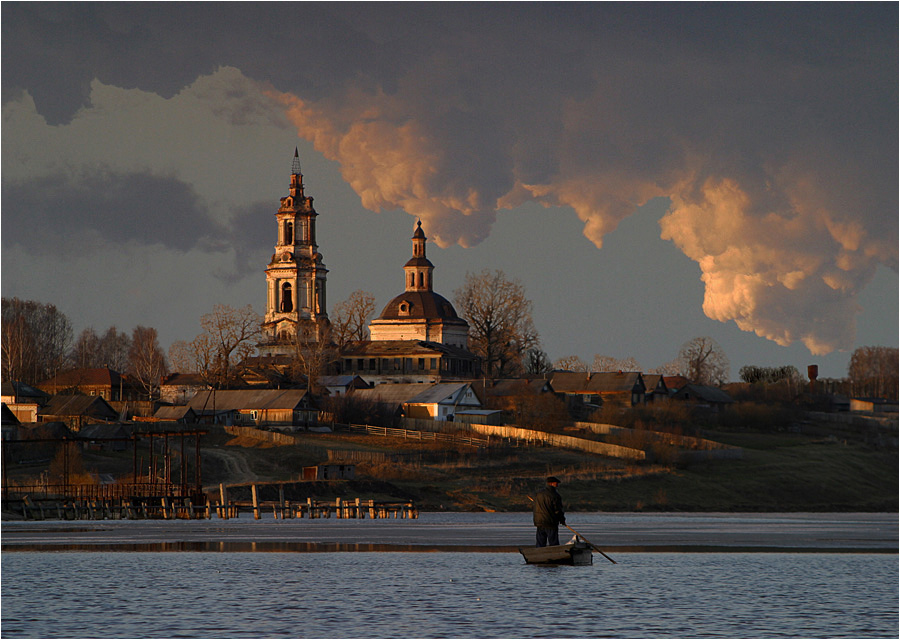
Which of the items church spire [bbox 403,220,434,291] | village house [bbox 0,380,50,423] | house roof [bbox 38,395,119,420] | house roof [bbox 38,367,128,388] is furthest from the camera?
church spire [bbox 403,220,434,291]

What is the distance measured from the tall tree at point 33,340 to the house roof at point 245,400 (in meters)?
28.2

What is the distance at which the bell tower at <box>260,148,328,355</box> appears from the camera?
150750 mm

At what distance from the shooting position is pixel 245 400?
4321 inches

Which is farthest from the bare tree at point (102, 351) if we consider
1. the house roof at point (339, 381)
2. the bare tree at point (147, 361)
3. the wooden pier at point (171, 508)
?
the wooden pier at point (171, 508)

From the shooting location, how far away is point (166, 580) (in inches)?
1100

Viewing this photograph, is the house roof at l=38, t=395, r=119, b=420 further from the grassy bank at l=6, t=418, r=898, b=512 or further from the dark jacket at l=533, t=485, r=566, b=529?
the dark jacket at l=533, t=485, r=566, b=529

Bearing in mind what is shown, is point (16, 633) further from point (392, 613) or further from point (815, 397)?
point (815, 397)

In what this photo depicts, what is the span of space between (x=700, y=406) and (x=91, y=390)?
192ft

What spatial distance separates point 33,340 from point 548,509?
120640mm

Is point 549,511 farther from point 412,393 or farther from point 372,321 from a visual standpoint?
point 372,321

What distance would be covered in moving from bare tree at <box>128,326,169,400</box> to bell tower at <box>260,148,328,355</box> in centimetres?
1193

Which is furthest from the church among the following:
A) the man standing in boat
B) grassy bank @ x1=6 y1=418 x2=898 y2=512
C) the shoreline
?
the man standing in boat

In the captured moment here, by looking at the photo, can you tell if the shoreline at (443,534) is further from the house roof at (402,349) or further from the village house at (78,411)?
the house roof at (402,349)

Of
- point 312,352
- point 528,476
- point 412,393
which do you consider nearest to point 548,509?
point 528,476
